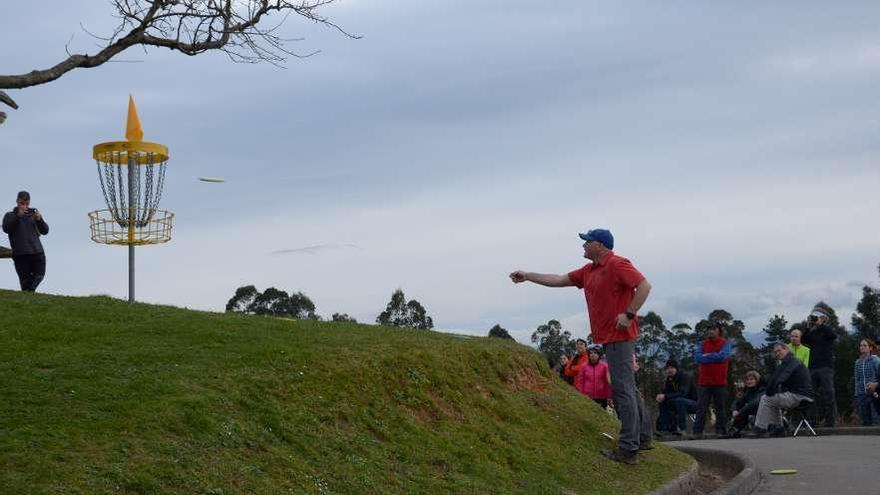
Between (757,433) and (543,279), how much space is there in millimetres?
9771

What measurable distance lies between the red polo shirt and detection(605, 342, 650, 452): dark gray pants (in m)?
0.12

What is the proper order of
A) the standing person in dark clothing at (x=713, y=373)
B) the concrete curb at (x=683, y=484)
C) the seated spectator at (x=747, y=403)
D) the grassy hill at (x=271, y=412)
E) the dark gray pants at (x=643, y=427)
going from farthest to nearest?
the seated spectator at (x=747, y=403) < the standing person in dark clothing at (x=713, y=373) < the dark gray pants at (x=643, y=427) < the concrete curb at (x=683, y=484) < the grassy hill at (x=271, y=412)

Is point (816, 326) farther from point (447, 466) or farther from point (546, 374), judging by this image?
point (447, 466)

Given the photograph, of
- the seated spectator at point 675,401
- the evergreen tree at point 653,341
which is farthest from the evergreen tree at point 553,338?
the seated spectator at point 675,401

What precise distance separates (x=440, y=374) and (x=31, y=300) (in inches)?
203

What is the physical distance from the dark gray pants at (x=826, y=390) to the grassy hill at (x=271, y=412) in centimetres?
822

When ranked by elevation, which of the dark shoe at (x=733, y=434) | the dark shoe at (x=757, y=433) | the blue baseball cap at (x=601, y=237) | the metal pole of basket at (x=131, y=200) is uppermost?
the metal pole of basket at (x=131, y=200)

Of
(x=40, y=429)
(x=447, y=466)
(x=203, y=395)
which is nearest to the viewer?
(x=40, y=429)

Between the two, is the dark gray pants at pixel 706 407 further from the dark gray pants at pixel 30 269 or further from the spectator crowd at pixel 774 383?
the dark gray pants at pixel 30 269

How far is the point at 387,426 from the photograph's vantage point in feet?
32.6

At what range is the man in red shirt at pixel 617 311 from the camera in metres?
11.1

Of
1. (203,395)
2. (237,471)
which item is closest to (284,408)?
(203,395)

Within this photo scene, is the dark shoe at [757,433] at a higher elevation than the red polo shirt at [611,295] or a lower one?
lower

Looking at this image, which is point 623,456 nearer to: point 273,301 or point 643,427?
point 643,427
